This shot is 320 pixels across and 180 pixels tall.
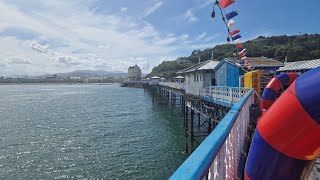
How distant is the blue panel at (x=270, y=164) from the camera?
199 cm

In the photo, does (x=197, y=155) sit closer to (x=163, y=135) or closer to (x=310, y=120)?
(x=310, y=120)

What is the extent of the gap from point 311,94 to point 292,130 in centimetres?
27

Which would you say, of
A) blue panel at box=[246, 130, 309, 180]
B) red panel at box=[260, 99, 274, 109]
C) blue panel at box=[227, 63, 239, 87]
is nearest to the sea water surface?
blue panel at box=[227, 63, 239, 87]

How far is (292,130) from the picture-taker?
1.88 metres

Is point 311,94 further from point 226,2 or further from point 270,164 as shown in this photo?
point 226,2

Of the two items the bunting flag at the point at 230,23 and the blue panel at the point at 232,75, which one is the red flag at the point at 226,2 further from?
the blue panel at the point at 232,75

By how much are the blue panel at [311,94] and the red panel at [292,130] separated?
0.10ft

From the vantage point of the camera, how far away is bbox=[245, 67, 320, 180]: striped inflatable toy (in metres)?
1.81

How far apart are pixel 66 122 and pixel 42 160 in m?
13.8

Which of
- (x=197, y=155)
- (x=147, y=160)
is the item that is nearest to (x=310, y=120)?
(x=197, y=155)

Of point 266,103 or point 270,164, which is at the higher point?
point 270,164

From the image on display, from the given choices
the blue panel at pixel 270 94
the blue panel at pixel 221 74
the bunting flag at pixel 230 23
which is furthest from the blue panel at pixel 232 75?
the blue panel at pixel 270 94

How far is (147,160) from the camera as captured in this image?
15359 mm

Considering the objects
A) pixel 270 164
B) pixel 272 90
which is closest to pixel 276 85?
pixel 272 90
